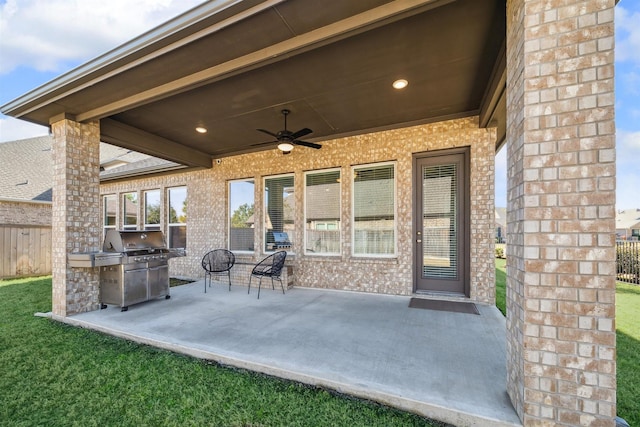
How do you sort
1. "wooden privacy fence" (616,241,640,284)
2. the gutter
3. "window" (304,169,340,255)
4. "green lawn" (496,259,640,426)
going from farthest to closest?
"wooden privacy fence" (616,241,640,284) < "window" (304,169,340,255) < the gutter < "green lawn" (496,259,640,426)

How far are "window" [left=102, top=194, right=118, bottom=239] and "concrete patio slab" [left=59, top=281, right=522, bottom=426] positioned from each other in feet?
19.7

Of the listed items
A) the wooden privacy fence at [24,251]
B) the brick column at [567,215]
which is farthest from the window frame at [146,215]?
the brick column at [567,215]

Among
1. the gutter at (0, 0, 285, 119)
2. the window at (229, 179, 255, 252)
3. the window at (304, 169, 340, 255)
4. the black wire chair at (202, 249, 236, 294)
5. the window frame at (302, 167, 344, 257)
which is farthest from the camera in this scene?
the window at (229, 179, 255, 252)

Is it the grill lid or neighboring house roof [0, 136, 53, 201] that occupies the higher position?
neighboring house roof [0, 136, 53, 201]

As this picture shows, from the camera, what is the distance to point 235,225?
22.5 feet

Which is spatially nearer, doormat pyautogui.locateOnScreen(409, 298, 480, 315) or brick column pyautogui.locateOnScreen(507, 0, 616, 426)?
brick column pyautogui.locateOnScreen(507, 0, 616, 426)

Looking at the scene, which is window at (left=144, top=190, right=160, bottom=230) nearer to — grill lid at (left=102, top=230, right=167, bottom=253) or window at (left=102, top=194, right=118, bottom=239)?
window at (left=102, top=194, right=118, bottom=239)

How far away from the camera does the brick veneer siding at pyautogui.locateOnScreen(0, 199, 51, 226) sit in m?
7.94

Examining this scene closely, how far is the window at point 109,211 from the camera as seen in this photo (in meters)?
9.10

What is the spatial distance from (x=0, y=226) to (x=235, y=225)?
6.54m

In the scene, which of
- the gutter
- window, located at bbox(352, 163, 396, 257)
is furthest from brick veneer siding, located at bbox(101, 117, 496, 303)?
the gutter

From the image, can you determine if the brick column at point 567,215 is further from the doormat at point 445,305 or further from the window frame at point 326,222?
the window frame at point 326,222

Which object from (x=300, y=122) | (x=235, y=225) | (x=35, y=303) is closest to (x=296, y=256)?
(x=235, y=225)

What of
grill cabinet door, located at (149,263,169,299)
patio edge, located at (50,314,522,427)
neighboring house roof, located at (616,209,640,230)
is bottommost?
patio edge, located at (50,314,522,427)
